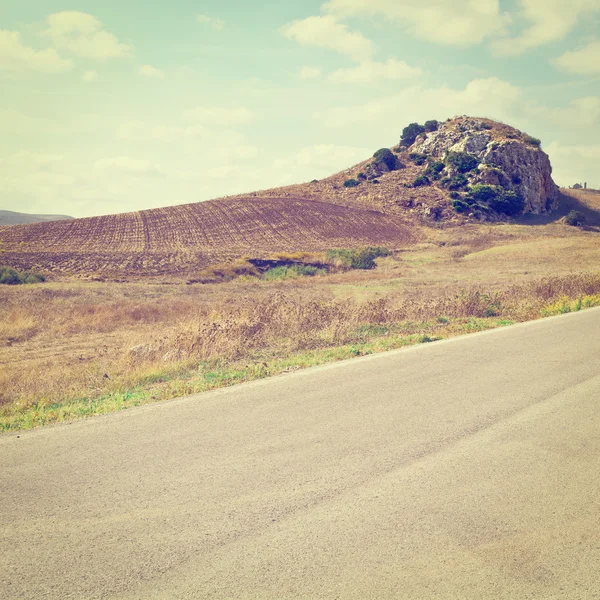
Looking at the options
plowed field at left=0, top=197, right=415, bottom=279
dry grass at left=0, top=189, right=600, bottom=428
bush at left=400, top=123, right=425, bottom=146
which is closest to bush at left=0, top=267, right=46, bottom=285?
plowed field at left=0, top=197, right=415, bottom=279

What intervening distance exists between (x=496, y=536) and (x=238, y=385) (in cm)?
492

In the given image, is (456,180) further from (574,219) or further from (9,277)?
(9,277)

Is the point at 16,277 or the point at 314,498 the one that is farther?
the point at 16,277

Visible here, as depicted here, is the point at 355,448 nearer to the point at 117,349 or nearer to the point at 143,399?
the point at 143,399

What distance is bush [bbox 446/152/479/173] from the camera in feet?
276

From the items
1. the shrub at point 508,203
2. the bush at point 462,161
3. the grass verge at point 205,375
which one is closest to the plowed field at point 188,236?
the shrub at point 508,203

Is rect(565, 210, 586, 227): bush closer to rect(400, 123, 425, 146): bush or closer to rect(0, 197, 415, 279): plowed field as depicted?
rect(0, 197, 415, 279): plowed field

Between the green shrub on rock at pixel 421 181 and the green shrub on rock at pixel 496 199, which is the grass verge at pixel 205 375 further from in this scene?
the green shrub on rock at pixel 421 181

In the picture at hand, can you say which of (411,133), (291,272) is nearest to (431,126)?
(411,133)

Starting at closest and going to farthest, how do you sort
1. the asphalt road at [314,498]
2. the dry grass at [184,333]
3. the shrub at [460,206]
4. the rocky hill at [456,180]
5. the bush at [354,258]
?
the asphalt road at [314,498]
the dry grass at [184,333]
the bush at [354,258]
the shrub at [460,206]
the rocky hill at [456,180]

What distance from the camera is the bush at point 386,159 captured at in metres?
93.7

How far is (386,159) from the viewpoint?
94.3 m

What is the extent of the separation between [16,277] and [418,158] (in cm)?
7738

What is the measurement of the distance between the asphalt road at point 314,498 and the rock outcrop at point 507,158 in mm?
81369
